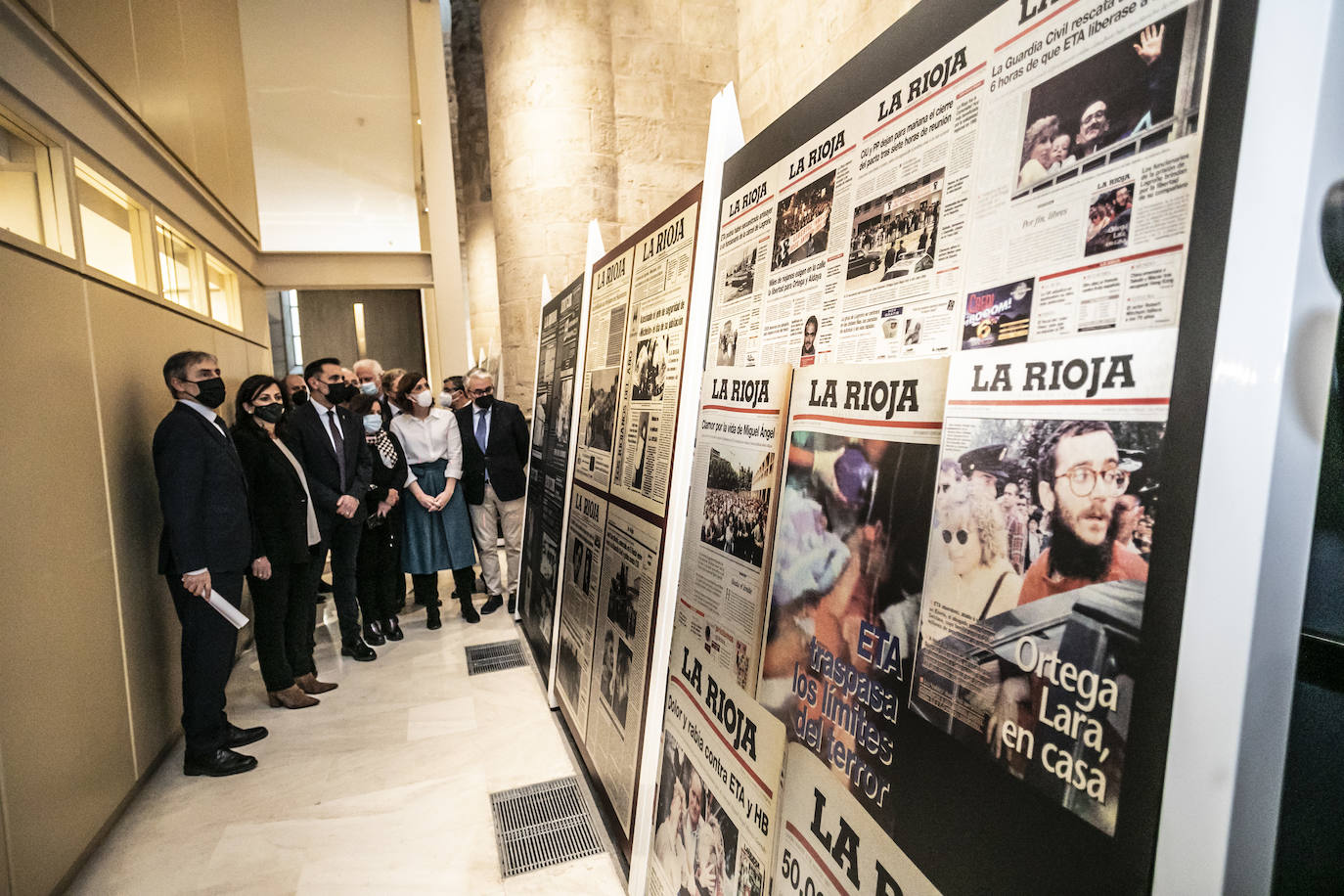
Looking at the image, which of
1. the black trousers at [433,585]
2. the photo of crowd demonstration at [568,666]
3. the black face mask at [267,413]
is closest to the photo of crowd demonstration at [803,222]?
the photo of crowd demonstration at [568,666]

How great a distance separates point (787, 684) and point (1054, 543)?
580mm

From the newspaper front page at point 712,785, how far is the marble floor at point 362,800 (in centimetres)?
59

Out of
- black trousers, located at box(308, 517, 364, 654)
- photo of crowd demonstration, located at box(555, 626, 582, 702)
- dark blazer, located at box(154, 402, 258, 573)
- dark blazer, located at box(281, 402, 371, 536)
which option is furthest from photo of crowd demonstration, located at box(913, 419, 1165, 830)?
black trousers, located at box(308, 517, 364, 654)

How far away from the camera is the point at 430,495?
416 cm

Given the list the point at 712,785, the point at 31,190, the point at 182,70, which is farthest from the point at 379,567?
the point at 712,785

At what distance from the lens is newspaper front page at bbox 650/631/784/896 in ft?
3.68

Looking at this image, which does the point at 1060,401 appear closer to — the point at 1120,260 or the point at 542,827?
the point at 1120,260

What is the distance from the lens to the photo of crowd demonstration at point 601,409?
2189 mm

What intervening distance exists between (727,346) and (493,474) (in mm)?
3294

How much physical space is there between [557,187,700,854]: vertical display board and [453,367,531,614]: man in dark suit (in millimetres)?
1836

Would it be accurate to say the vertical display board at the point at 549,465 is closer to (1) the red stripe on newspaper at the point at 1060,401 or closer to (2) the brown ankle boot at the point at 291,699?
(2) the brown ankle boot at the point at 291,699

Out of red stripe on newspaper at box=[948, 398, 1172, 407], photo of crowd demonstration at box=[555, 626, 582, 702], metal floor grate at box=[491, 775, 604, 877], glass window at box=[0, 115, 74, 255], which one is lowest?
metal floor grate at box=[491, 775, 604, 877]

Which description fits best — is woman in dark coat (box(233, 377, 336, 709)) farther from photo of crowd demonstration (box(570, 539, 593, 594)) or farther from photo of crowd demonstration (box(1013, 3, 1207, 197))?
photo of crowd demonstration (box(1013, 3, 1207, 197))

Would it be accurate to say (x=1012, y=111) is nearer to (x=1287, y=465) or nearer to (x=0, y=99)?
(x=1287, y=465)
